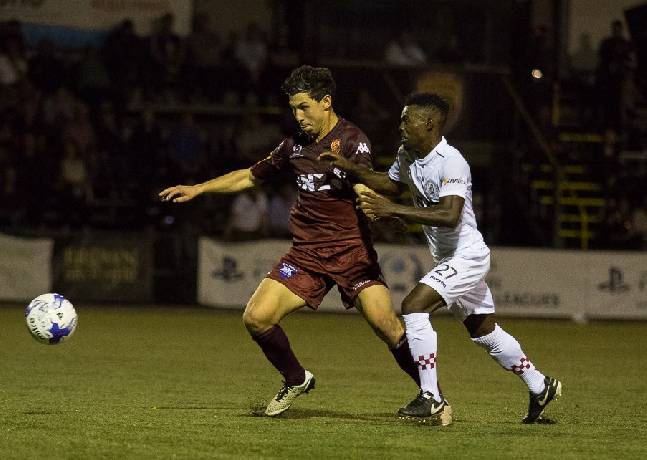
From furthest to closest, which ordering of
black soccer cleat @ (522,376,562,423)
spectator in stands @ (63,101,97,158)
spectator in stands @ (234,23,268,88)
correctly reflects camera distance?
spectator in stands @ (234,23,268,88), spectator in stands @ (63,101,97,158), black soccer cleat @ (522,376,562,423)

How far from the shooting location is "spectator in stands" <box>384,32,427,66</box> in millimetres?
24312

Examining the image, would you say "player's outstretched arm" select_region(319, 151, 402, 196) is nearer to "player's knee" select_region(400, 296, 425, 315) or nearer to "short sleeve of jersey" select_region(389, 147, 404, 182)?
"short sleeve of jersey" select_region(389, 147, 404, 182)

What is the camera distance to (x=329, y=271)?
888cm

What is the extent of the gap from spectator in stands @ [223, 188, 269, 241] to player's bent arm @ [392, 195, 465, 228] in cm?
1277

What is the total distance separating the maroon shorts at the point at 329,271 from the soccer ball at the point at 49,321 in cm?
145

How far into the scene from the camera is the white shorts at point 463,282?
8.41m

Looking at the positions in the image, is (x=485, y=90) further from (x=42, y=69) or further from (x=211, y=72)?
(x=42, y=69)

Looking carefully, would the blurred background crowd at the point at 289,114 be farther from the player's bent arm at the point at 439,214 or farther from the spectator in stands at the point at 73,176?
the player's bent arm at the point at 439,214

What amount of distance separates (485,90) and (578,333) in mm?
7288

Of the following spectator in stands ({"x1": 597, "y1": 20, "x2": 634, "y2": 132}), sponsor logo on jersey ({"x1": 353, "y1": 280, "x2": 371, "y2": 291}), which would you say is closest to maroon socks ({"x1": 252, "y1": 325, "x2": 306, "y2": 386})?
sponsor logo on jersey ({"x1": 353, "y1": 280, "x2": 371, "y2": 291})

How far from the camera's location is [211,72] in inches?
934

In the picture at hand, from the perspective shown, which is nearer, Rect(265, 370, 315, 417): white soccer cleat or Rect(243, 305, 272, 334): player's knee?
Rect(243, 305, 272, 334): player's knee

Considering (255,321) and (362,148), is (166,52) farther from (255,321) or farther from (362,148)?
(255,321)

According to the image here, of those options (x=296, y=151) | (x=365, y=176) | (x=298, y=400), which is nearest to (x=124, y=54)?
(x=298, y=400)
